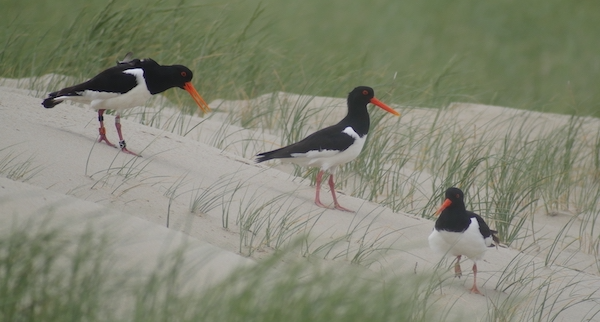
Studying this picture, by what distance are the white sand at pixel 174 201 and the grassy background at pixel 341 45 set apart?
189 cm

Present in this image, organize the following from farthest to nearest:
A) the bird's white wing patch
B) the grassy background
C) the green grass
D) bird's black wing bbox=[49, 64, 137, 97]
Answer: the grassy background < the bird's white wing patch < bird's black wing bbox=[49, 64, 137, 97] < the green grass

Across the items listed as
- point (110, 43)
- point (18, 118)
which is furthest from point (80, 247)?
point (110, 43)

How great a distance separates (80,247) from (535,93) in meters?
11.1

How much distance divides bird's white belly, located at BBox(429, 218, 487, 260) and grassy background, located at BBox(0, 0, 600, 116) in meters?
2.90

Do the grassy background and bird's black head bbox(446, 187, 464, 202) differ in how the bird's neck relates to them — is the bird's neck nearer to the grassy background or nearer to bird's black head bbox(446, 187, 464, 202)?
bird's black head bbox(446, 187, 464, 202)

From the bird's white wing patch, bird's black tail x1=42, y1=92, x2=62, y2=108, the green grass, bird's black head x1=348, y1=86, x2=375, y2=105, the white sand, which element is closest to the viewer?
the green grass

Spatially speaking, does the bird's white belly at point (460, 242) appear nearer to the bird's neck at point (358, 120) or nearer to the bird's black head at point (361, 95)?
the bird's neck at point (358, 120)

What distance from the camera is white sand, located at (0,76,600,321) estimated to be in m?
3.65

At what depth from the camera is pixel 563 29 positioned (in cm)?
1659

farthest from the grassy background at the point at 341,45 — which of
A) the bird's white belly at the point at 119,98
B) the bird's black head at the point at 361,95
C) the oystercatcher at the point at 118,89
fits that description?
the bird's white belly at the point at 119,98

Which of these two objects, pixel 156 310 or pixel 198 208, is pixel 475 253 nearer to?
pixel 198 208

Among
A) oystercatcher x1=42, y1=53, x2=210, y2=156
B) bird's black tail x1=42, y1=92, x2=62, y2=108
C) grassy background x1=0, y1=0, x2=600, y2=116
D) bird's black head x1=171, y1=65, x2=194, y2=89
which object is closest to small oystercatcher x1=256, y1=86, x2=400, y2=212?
bird's black head x1=171, y1=65, x2=194, y2=89

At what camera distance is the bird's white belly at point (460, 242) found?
4.61m

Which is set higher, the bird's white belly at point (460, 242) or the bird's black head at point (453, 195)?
the bird's black head at point (453, 195)
